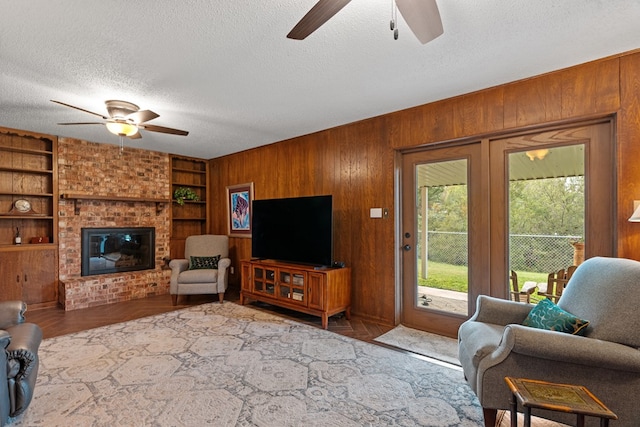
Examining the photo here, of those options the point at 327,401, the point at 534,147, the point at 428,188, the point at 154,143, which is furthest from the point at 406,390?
the point at 154,143

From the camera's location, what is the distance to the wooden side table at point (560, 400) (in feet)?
3.75

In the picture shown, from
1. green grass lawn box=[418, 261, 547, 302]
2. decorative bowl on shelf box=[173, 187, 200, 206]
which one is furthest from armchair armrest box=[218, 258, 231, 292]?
green grass lawn box=[418, 261, 547, 302]

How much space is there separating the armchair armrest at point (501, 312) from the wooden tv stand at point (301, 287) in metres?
1.64

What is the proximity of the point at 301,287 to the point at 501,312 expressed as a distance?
221 cm

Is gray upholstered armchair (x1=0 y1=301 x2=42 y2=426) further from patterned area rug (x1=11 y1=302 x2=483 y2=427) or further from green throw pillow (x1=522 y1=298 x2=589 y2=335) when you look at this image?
green throw pillow (x1=522 y1=298 x2=589 y2=335)

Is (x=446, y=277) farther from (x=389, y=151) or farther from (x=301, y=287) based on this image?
(x=301, y=287)

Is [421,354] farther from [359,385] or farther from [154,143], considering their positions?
[154,143]

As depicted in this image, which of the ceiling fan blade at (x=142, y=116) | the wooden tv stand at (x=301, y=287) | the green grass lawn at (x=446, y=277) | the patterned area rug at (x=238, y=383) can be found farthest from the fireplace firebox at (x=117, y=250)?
the green grass lawn at (x=446, y=277)

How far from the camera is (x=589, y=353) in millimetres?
1501

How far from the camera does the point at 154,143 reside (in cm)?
485

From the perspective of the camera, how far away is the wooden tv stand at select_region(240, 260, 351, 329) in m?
3.51

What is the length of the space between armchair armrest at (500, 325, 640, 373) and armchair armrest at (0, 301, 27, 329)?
3226 millimetres

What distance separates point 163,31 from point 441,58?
6.49ft

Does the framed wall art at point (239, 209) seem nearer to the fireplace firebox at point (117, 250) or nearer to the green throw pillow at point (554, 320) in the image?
the fireplace firebox at point (117, 250)
